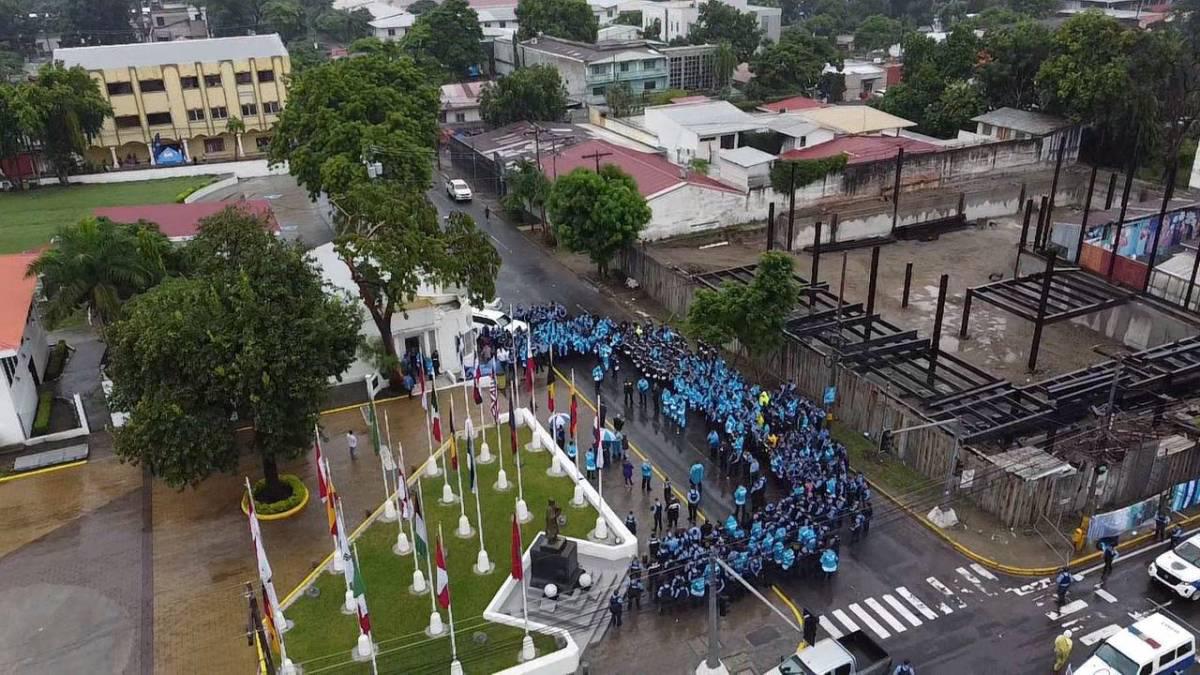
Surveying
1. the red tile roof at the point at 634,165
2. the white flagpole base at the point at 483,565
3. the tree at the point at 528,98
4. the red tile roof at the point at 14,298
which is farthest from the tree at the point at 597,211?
the tree at the point at 528,98

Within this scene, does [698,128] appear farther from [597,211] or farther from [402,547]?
[402,547]

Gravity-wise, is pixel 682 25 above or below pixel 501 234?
above

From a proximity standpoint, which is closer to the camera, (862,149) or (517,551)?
(517,551)

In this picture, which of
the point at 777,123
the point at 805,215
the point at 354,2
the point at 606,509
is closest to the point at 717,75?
the point at 777,123

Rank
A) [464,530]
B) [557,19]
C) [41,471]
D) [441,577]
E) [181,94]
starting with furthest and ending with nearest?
1. [557,19]
2. [181,94]
3. [41,471]
4. [464,530]
5. [441,577]

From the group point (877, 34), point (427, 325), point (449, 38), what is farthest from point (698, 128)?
point (877, 34)

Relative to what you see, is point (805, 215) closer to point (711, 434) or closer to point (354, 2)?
point (711, 434)

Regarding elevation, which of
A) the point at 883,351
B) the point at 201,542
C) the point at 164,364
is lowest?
the point at 201,542
